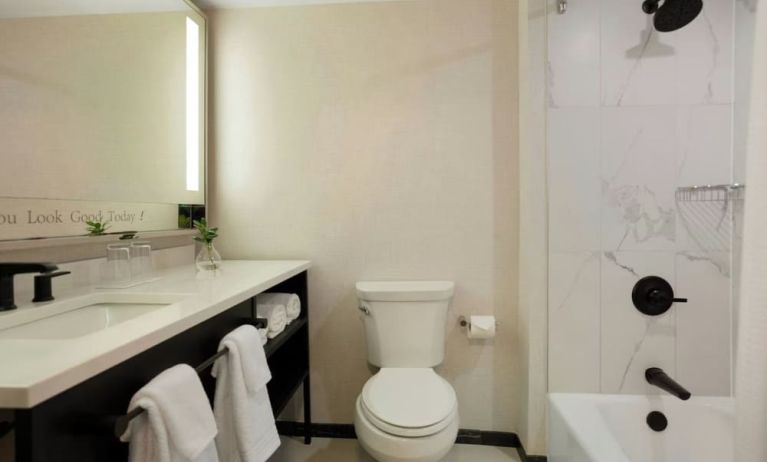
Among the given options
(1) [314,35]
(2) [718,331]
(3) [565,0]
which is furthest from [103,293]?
(2) [718,331]

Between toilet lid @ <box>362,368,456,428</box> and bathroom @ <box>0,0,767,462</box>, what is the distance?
0.01 m

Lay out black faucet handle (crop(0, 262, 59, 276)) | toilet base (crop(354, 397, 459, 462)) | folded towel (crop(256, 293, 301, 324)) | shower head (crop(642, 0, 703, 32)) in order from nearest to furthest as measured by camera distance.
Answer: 1. black faucet handle (crop(0, 262, 59, 276))
2. toilet base (crop(354, 397, 459, 462))
3. shower head (crop(642, 0, 703, 32))
4. folded towel (crop(256, 293, 301, 324))

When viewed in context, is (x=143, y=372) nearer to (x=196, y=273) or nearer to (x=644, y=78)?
(x=196, y=273)

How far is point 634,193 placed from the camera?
167cm

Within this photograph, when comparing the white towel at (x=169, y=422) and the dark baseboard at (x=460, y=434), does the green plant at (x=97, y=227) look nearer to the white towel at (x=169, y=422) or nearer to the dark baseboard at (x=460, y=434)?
the white towel at (x=169, y=422)

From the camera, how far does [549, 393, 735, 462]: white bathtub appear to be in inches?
60.1

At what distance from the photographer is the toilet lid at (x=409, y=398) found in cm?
137

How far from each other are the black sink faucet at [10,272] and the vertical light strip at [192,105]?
982mm

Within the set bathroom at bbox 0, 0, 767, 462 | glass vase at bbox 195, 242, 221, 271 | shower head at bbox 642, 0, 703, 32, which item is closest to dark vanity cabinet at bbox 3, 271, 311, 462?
bathroom at bbox 0, 0, 767, 462

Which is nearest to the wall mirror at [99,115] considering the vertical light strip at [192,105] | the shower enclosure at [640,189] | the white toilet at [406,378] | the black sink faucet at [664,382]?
the vertical light strip at [192,105]

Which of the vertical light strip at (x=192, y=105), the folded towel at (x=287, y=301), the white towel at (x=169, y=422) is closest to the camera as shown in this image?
the white towel at (x=169, y=422)

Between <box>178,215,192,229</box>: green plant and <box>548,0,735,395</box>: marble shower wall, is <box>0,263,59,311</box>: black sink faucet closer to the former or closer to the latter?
<box>178,215,192,229</box>: green plant

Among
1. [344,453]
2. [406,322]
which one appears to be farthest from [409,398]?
[344,453]

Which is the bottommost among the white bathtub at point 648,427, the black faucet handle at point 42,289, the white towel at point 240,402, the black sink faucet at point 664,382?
the white bathtub at point 648,427
